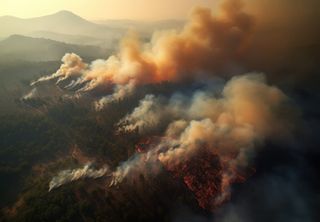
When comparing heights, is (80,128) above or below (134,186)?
below

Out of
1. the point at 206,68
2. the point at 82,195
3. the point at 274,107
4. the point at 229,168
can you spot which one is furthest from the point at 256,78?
the point at 82,195

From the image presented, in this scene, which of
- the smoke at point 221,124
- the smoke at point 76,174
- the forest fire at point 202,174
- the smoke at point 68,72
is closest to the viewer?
the forest fire at point 202,174

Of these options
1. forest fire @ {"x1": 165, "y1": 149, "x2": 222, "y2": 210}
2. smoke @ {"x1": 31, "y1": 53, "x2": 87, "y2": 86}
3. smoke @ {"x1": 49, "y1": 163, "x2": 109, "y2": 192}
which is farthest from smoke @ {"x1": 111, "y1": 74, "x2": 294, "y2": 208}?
smoke @ {"x1": 31, "y1": 53, "x2": 87, "y2": 86}

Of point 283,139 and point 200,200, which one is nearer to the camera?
point 200,200

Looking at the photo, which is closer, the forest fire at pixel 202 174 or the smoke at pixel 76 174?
the forest fire at pixel 202 174

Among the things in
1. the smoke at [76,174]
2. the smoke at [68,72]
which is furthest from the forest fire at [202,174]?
the smoke at [68,72]

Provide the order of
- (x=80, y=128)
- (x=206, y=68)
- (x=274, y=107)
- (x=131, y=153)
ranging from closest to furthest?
(x=131, y=153)
(x=274, y=107)
(x=80, y=128)
(x=206, y=68)

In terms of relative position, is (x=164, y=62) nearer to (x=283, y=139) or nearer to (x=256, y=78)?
(x=256, y=78)

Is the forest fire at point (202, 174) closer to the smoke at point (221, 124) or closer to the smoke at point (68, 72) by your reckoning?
the smoke at point (221, 124)
